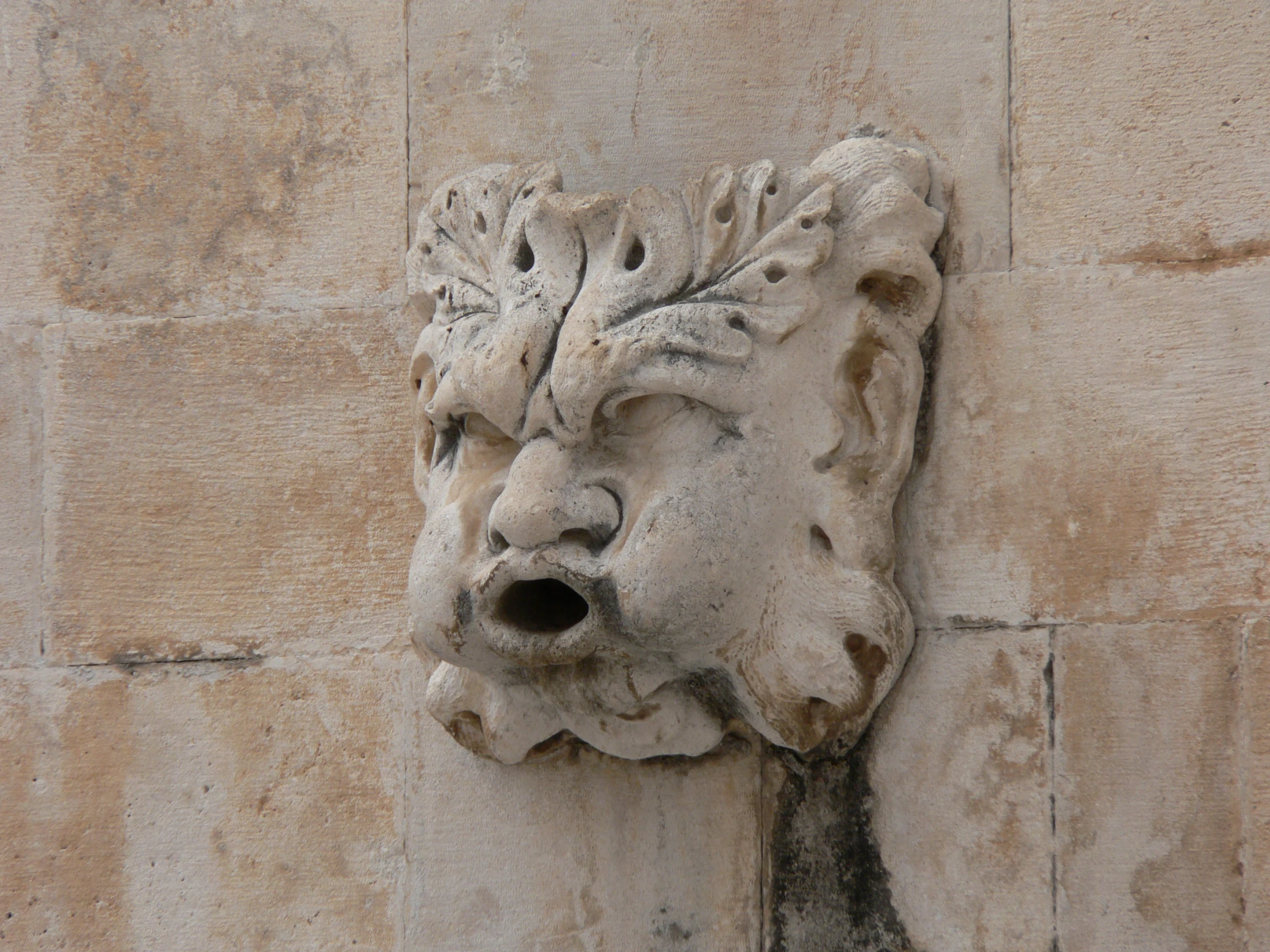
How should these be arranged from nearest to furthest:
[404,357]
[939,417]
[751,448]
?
[751,448] → [939,417] → [404,357]

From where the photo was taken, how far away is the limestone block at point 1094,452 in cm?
205

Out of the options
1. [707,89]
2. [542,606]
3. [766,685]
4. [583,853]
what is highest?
[707,89]

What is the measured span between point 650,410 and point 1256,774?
96 centimetres

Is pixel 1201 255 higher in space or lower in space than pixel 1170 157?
lower

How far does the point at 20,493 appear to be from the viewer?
8.57ft

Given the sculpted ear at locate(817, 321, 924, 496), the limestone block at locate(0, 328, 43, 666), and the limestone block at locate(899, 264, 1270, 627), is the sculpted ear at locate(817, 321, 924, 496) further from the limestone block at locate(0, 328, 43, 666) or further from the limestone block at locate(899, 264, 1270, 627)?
the limestone block at locate(0, 328, 43, 666)

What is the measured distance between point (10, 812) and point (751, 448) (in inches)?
56.5

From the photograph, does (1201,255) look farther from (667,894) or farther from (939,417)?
(667,894)

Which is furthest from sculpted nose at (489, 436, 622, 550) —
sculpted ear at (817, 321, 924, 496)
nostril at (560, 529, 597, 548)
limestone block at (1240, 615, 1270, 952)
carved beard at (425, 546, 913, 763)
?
limestone block at (1240, 615, 1270, 952)

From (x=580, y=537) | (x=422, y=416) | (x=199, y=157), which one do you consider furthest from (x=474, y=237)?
(x=199, y=157)

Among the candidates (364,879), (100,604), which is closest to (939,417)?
(364,879)

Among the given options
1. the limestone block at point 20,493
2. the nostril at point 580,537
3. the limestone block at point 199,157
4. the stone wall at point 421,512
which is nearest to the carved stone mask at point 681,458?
the nostril at point 580,537

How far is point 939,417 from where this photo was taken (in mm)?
2205

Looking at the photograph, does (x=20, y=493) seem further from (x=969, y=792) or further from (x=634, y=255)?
(x=969, y=792)
